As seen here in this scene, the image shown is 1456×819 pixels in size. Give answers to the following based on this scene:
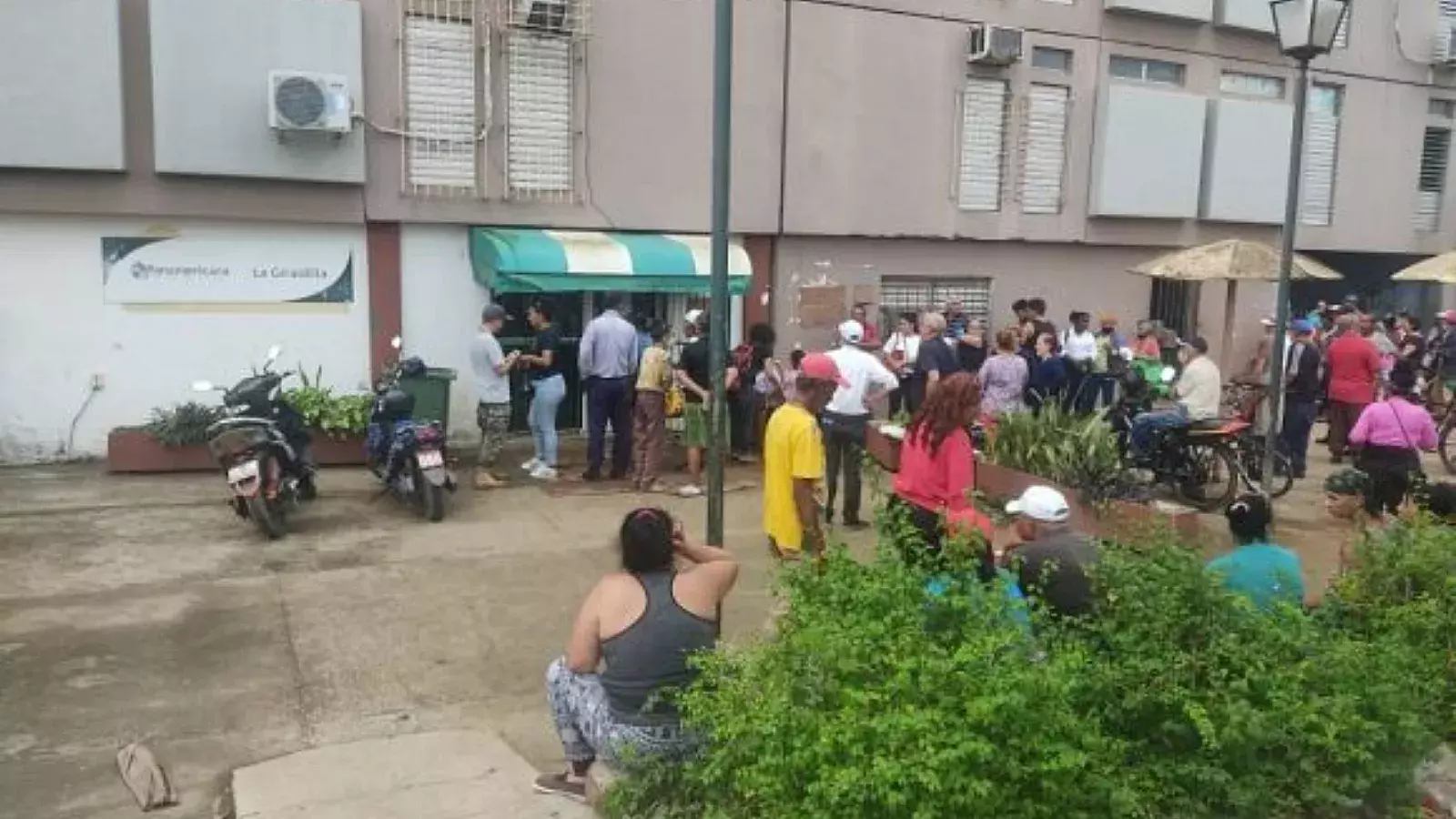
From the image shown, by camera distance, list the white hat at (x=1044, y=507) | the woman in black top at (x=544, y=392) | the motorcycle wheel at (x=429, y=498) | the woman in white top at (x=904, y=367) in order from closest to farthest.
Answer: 1. the white hat at (x=1044, y=507)
2. the motorcycle wheel at (x=429, y=498)
3. the woman in black top at (x=544, y=392)
4. the woman in white top at (x=904, y=367)

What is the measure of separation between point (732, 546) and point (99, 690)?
4239 mm

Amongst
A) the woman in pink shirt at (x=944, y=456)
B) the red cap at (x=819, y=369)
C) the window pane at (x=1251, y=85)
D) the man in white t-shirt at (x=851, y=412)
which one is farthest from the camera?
the window pane at (x=1251, y=85)

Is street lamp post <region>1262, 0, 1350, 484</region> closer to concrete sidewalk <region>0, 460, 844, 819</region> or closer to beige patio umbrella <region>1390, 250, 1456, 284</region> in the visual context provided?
concrete sidewalk <region>0, 460, 844, 819</region>

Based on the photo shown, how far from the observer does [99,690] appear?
5500 millimetres

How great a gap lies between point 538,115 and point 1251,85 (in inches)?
420

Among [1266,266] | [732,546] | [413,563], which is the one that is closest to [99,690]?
[413,563]

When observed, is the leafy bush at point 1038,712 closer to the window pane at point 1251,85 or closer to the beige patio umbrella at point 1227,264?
the beige patio umbrella at point 1227,264

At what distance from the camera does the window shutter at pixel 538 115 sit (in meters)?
11.7

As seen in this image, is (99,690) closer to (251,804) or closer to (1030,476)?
(251,804)

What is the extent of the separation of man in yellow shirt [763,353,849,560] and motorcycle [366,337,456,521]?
3.22 metres

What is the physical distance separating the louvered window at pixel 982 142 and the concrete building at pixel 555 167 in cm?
3

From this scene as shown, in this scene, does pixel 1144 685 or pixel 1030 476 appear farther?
pixel 1030 476

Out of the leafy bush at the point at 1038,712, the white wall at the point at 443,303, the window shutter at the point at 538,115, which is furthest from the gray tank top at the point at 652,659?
the window shutter at the point at 538,115

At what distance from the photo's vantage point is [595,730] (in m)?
4.05
